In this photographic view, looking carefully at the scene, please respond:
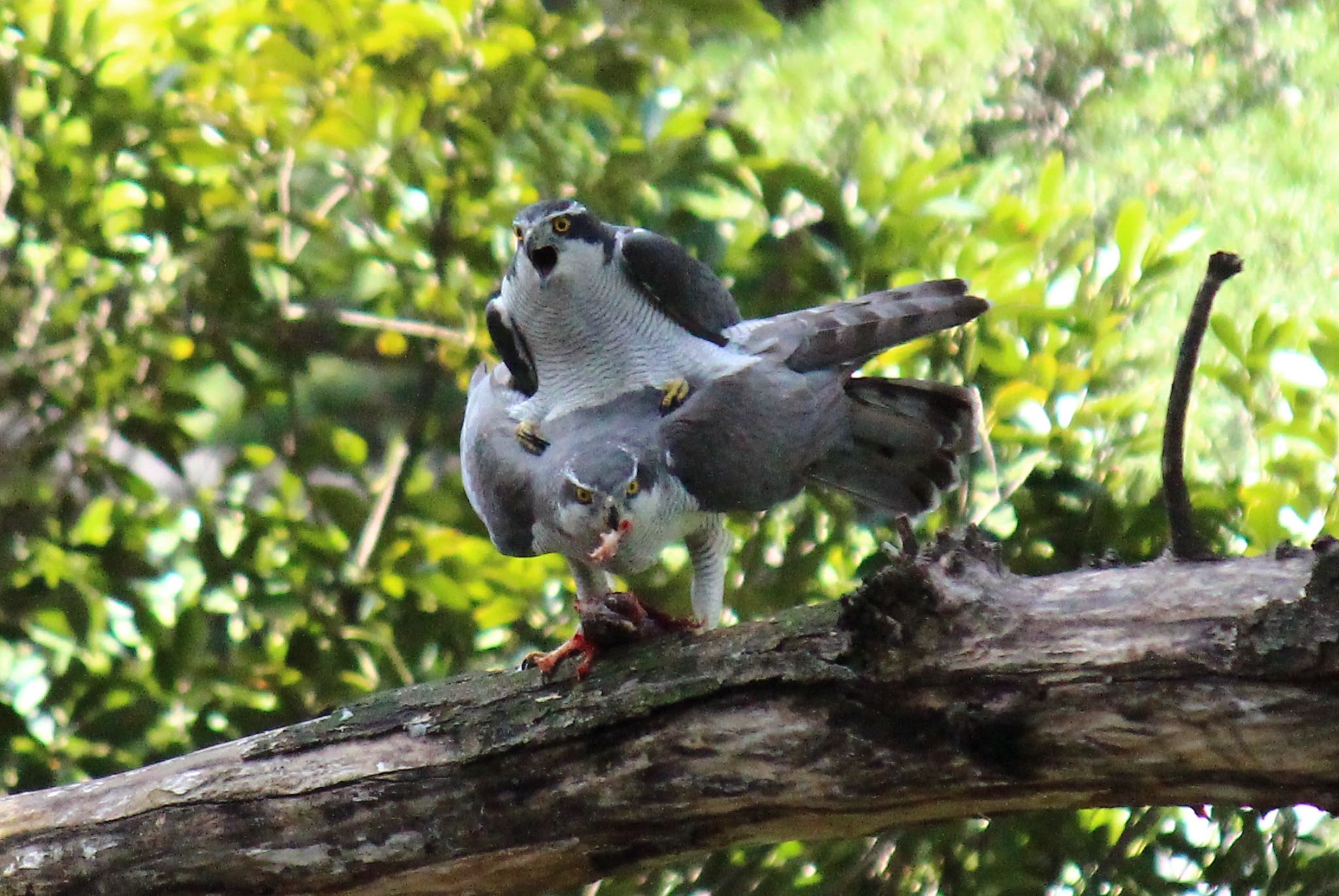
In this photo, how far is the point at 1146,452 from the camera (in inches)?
99.1

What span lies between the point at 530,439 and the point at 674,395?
0.84 feet

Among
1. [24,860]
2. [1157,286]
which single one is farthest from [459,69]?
[24,860]

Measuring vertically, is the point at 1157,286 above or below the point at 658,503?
above

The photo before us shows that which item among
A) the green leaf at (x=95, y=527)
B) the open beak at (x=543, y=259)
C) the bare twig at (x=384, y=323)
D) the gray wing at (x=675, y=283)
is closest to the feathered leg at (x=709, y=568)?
the gray wing at (x=675, y=283)

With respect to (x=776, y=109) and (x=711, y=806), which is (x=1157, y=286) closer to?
(x=711, y=806)

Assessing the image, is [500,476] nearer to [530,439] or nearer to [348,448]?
[530,439]

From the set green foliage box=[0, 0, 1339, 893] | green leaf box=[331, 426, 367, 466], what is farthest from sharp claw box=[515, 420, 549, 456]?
green leaf box=[331, 426, 367, 466]

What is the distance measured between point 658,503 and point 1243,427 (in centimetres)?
149

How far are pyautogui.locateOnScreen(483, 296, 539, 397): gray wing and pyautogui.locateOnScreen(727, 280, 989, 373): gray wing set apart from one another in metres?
0.41

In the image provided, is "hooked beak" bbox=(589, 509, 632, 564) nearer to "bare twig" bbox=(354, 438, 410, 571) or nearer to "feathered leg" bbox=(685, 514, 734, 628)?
"feathered leg" bbox=(685, 514, 734, 628)

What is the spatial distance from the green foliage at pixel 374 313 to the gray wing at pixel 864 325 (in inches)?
8.8

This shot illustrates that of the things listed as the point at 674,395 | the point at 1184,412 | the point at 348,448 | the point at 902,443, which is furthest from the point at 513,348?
the point at 1184,412

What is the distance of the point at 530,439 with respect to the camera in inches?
90.4

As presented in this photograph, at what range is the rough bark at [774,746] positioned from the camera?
4.44 ft
